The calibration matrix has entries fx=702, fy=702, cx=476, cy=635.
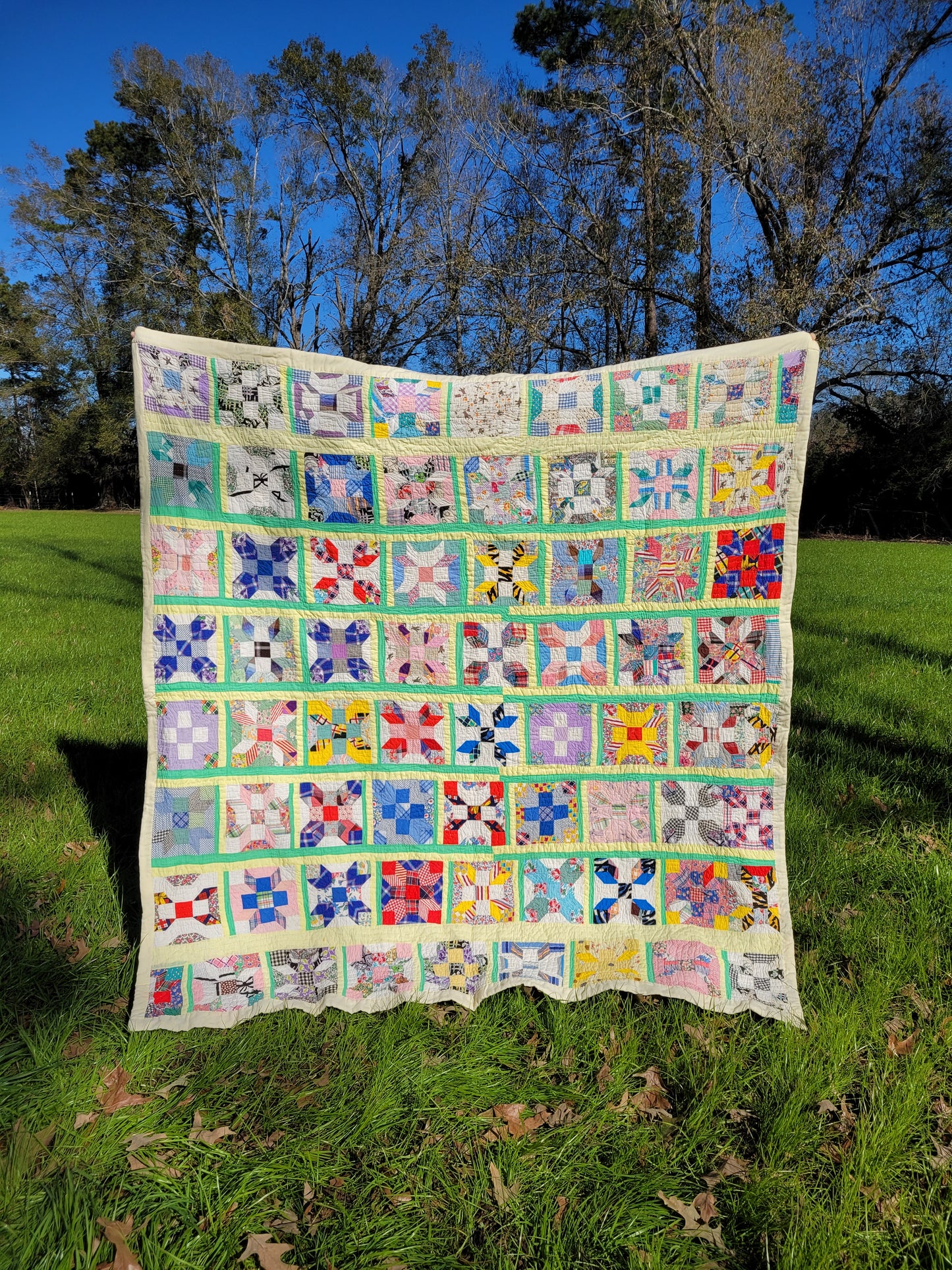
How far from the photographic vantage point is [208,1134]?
1.72m

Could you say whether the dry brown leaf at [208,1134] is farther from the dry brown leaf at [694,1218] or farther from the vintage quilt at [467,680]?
the dry brown leaf at [694,1218]

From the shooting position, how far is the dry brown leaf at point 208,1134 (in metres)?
1.71

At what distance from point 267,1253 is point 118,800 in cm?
220

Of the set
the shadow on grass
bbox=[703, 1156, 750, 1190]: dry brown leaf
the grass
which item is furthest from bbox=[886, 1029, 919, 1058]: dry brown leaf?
the shadow on grass

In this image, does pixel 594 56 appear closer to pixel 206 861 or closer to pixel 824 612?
pixel 824 612

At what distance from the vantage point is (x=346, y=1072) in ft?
6.31

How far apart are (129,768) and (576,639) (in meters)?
2.59

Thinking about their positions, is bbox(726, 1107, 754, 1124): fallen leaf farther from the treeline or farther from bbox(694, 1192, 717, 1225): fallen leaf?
the treeline

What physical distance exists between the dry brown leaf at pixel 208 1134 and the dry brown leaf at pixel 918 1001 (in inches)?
79.0

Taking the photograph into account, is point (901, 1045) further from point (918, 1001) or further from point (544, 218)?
point (544, 218)

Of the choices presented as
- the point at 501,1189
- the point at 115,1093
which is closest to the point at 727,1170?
the point at 501,1189

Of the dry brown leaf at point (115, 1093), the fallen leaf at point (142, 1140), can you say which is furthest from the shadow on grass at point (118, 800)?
the fallen leaf at point (142, 1140)

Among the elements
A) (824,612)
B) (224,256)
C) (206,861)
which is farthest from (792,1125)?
(224,256)

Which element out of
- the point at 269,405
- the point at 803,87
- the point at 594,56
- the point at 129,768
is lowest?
the point at 129,768
